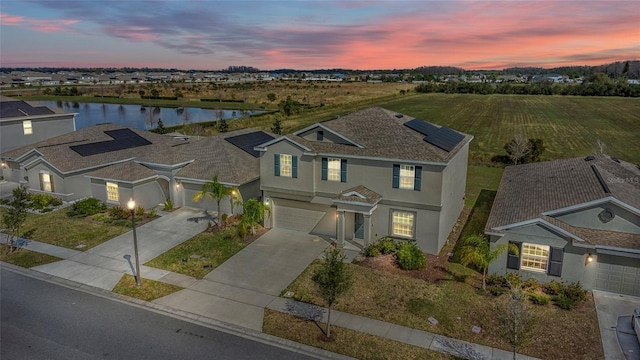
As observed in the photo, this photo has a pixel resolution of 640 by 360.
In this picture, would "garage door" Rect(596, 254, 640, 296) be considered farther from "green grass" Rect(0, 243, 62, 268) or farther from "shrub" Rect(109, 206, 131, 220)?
"shrub" Rect(109, 206, 131, 220)

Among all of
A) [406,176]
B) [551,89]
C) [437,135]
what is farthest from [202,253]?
[551,89]

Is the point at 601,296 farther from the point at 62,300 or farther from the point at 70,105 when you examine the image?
the point at 70,105

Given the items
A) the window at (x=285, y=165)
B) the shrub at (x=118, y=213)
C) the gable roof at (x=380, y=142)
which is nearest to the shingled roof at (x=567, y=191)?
the gable roof at (x=380, y=142)

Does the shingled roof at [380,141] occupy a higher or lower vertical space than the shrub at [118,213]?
higher

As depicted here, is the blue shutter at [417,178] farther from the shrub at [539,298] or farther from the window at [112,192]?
the window at [112,192]

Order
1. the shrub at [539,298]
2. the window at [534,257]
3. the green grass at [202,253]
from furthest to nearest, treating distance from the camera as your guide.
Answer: the green grass at [202,253] → the window at [534,257] → the shrub at [539,298]

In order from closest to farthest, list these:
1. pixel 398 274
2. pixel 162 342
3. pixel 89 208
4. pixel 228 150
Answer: pixel 162 342 → pixel 398 274 → pixel 89 208 → pixel 228 150

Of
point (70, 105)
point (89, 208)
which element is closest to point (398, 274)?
point (89, 208)
